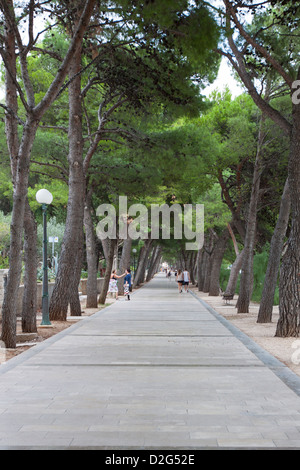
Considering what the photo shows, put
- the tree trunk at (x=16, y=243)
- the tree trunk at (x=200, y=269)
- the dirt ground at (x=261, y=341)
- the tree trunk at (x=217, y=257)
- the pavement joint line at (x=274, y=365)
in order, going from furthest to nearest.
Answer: the tree trunk at (x=200, y=269) < the tree trunk at (x=217, y=257) < the tree trunk at (x=16, y=243) < the dirt ground at (x=261, y=341) < the pavement joint line at (x=274, y=365)

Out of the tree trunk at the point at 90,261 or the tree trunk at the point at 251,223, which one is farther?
the tree trunk at the point at 90,261

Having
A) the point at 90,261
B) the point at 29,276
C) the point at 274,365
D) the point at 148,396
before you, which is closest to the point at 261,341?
the point at 274,365

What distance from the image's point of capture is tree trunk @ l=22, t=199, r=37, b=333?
1176 centimetres

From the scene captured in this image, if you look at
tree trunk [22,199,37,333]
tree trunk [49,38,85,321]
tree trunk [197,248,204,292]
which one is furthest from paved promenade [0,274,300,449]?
tree trunk [197,248,204,292]

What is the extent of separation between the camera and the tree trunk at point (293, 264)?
1120 centimetres

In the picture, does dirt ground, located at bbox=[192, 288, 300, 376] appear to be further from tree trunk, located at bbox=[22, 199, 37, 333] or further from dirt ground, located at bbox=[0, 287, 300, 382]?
tree trunk, located at bbox=[22, 199, 37, 333]

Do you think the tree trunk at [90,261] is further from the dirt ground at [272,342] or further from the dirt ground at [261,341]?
the dirt ground at [272,342]

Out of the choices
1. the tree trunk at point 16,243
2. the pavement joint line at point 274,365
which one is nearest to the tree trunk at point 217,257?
the pavement joint line at point 274,365

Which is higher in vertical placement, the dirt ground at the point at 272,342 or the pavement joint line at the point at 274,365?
the pavement joint line at the point at 274,365

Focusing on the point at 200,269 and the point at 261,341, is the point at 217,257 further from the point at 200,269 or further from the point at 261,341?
the point at 261,341

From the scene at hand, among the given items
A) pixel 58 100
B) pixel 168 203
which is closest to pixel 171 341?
pixel 58 100

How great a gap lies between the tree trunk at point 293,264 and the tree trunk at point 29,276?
5385 mm

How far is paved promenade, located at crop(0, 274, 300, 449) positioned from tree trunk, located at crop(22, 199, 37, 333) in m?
1.32
